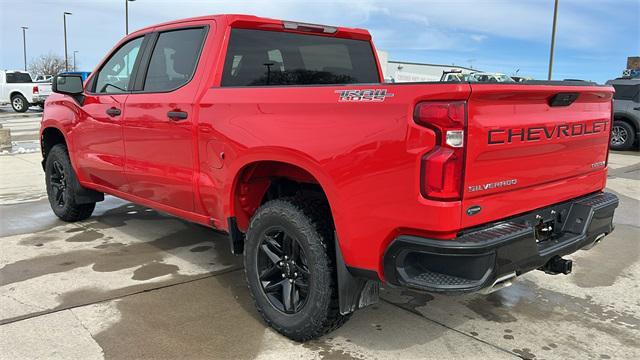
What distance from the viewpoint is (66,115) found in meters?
5.14

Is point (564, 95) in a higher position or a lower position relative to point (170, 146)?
higher

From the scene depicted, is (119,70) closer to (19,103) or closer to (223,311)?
(223,311)

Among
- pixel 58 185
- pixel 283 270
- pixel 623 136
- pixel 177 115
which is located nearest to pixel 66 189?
pixel 58 185

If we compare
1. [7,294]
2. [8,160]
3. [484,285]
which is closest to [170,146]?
[7,294]

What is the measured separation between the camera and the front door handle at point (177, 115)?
3615 millimetres

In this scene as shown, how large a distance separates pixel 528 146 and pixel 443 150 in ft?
1.95

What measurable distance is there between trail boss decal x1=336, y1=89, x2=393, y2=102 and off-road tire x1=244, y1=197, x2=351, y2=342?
69cm

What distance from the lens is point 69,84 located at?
16.0 feet

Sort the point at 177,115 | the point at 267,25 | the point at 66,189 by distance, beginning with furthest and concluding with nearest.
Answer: the point at 66,189
the point at 267,25
the point at 177,115

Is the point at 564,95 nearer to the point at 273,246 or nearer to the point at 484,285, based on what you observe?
the point at 484,285

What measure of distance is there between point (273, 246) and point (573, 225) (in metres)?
1.73

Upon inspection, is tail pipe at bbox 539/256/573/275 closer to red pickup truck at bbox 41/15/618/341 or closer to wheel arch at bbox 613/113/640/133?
red pickup truck at bbox 41/15/618/341

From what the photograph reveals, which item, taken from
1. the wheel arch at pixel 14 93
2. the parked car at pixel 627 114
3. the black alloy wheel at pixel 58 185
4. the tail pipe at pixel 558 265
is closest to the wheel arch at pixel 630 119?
the parked car at pixel 627 114

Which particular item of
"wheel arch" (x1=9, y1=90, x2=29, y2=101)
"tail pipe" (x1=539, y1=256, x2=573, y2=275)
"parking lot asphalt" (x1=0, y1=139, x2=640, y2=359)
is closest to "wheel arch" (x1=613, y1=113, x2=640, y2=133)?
"parking lot asphalt" (x1=0, y1=139, x2=640, y2=359)
